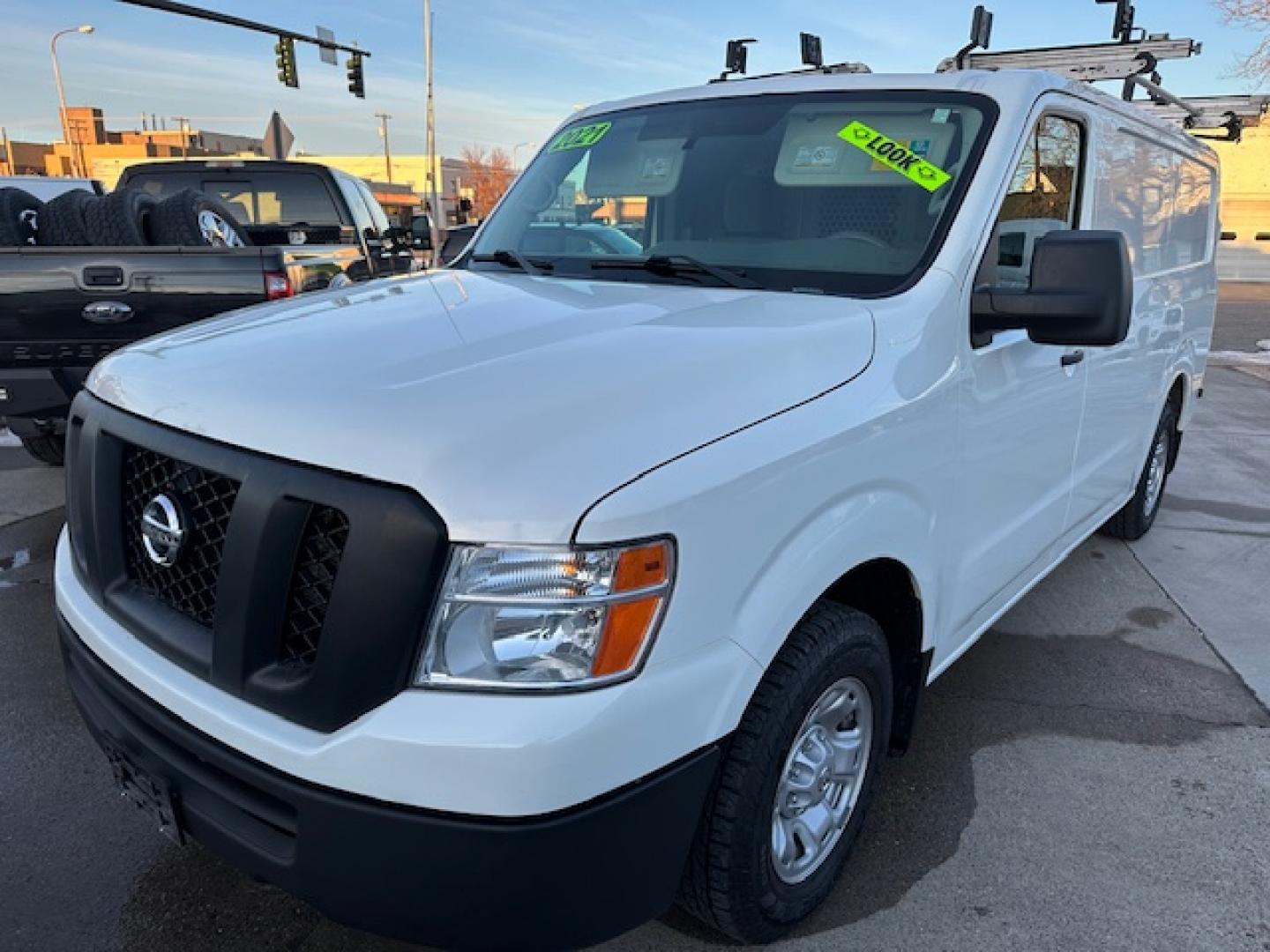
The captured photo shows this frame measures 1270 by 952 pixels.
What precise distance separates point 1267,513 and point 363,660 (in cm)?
621

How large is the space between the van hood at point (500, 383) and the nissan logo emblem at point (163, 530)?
0.54 ft

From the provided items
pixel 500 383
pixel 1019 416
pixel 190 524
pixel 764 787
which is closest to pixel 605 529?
pixel 500 383

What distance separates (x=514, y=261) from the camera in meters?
3.22

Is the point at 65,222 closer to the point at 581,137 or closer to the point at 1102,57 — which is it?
the point at 581,137

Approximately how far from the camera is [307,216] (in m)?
8.91

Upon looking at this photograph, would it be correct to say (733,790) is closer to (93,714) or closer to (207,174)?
(93,714)

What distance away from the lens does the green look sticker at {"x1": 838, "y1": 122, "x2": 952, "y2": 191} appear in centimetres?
271

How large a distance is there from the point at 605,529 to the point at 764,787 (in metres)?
0.73

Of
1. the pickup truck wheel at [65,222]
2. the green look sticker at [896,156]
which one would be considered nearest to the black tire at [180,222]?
the pickup truck wheel at [65,222]

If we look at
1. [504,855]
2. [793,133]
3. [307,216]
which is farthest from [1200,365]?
[307,216]

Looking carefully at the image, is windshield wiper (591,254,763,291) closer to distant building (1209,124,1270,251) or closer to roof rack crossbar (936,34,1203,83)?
roof rack crossbar (936,34,1203,83)

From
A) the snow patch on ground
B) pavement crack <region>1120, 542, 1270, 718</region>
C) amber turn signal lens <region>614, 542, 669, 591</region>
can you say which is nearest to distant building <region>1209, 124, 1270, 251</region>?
the snow patch on ground

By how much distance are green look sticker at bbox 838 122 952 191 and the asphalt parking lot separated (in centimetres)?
178

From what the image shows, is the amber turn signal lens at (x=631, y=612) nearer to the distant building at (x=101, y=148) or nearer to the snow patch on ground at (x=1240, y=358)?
the snow patch on ground at (x=1240, y=358)
